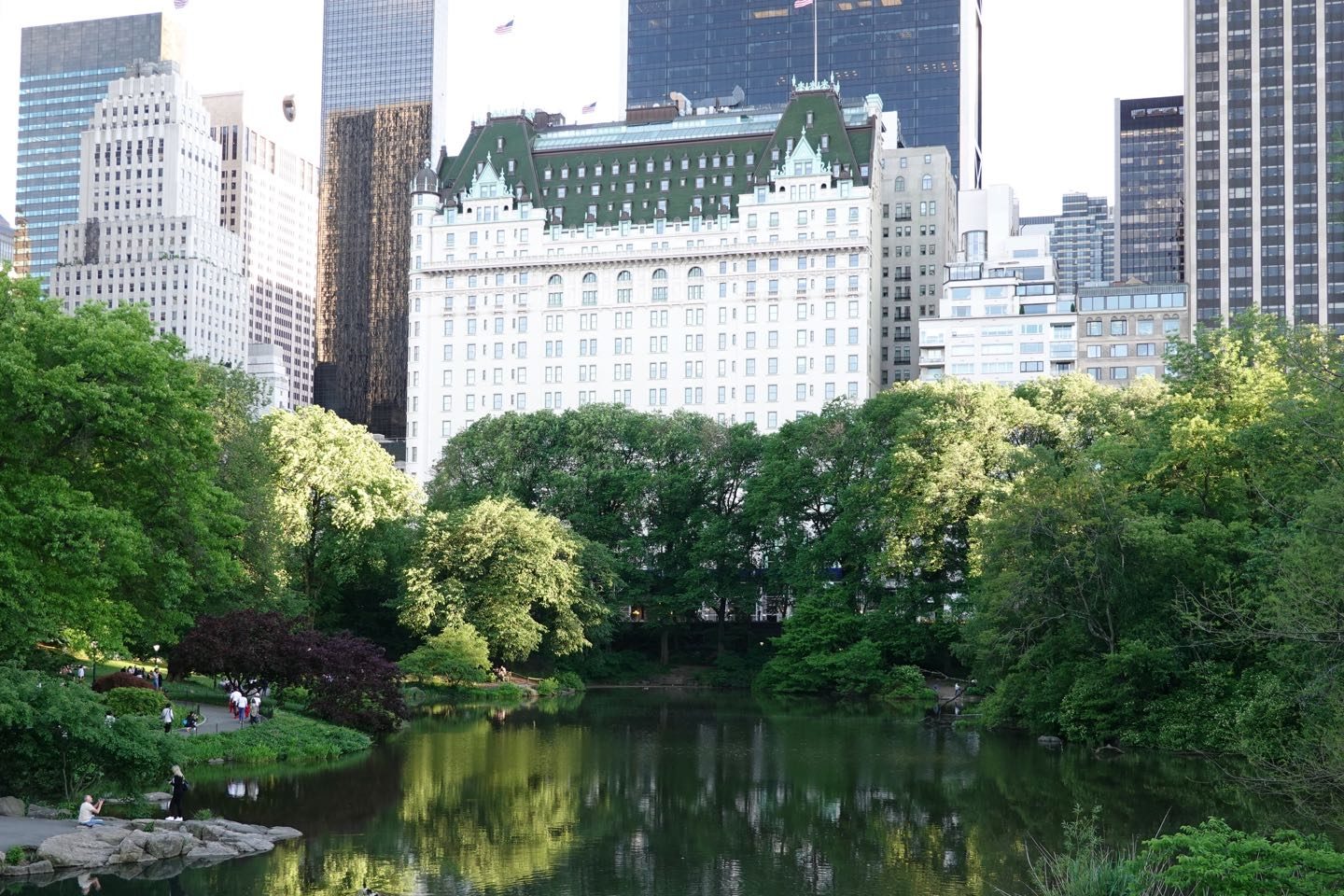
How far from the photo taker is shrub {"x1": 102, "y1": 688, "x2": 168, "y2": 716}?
5097 centimetres

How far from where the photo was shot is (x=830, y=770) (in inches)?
2101

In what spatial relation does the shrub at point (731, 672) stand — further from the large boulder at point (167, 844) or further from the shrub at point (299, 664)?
the large boulder at point (167, 844)

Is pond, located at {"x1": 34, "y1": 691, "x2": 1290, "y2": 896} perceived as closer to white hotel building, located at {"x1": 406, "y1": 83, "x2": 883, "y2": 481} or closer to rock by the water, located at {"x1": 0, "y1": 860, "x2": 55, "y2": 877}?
rock by the water, located at {"x1": 0, "y1": 860, "x2": 55, "y2": 877}

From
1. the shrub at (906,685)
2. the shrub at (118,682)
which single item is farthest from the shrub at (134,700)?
the shrub at (906,685)

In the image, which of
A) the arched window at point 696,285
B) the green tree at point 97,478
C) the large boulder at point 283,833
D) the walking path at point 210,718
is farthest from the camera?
the arched window at point 696,285

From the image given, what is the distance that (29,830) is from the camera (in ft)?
116

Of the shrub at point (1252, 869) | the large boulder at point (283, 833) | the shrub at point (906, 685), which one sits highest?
the shrub at point (1252, 869)

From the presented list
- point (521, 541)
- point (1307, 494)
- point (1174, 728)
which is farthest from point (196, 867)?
point (521, 541)

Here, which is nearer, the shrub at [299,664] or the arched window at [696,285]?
the shrub at [299,664]

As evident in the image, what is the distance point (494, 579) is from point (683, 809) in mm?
43065

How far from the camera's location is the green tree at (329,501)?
8362 centimetres

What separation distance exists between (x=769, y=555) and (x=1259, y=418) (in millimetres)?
44788

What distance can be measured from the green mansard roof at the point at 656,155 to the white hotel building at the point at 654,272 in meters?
0.21

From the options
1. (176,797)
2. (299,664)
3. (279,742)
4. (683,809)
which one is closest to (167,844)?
(176,797)
